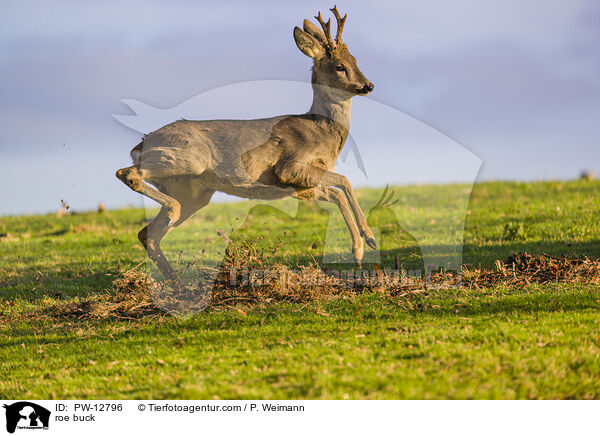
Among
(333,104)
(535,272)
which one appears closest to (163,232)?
(333,104)

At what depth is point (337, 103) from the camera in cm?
717

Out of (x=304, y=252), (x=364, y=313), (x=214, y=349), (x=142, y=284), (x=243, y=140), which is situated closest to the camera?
(x=214, y=349)

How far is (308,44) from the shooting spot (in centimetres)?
696

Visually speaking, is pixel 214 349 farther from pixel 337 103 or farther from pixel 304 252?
pixel 304 252

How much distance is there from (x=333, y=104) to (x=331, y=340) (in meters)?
3.24

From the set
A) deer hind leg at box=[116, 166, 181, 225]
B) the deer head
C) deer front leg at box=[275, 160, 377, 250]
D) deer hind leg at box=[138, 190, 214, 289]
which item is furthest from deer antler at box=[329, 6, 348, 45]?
deer hind leg at box=[116, 166, 181, 225]

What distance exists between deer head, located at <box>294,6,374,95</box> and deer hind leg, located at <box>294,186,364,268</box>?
1.31m

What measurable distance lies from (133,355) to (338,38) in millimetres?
4595

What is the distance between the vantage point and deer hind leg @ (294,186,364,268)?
6.88m

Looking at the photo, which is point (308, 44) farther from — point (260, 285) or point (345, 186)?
point (260, 285)

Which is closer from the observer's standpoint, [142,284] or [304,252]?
[142,284]

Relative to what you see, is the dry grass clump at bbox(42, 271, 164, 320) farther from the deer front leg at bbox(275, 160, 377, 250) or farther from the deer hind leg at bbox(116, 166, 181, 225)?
the deer front leg at bbox(275, 160, 377, 250)

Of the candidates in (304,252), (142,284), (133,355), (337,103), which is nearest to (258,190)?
(337,103)
